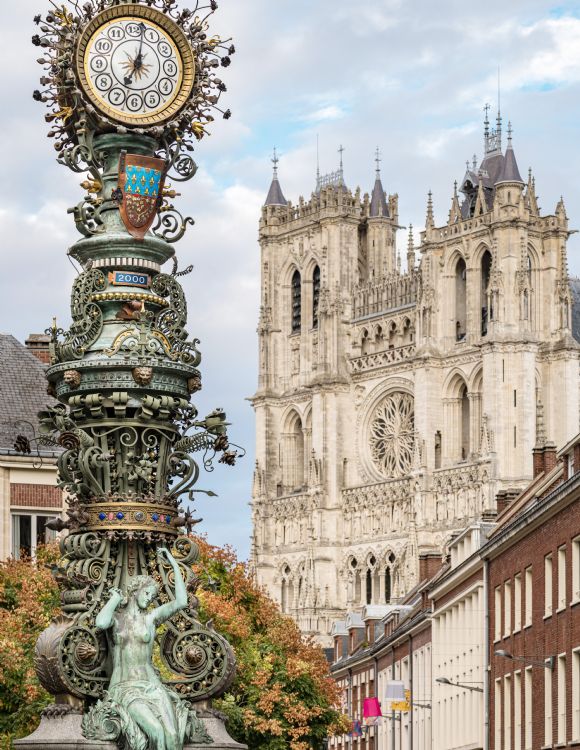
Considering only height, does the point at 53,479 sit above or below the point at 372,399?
below

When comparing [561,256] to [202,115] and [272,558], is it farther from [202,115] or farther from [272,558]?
[202,115]

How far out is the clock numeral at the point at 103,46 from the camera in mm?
13070

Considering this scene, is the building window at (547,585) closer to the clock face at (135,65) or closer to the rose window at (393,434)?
the clock face at (135,65)

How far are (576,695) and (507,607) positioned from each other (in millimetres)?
8979

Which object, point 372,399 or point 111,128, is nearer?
point 111,128

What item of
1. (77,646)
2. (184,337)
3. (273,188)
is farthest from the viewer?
(273,188)

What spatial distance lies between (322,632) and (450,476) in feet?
46.7

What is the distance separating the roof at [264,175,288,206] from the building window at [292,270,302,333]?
572 centimetres

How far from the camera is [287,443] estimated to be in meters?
136

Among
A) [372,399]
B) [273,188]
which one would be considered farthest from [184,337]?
[273,188]

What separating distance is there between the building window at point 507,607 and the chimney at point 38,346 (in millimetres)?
15556

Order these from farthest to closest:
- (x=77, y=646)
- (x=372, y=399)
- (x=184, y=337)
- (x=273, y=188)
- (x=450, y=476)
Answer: (x=273, y=188) → (x=372, y=399) → (x=450, y=476) → (x=184, y=337) → (x=77, y=646)

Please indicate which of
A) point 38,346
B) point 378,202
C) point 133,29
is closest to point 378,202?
point 378,202

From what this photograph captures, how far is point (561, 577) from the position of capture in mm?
41375
